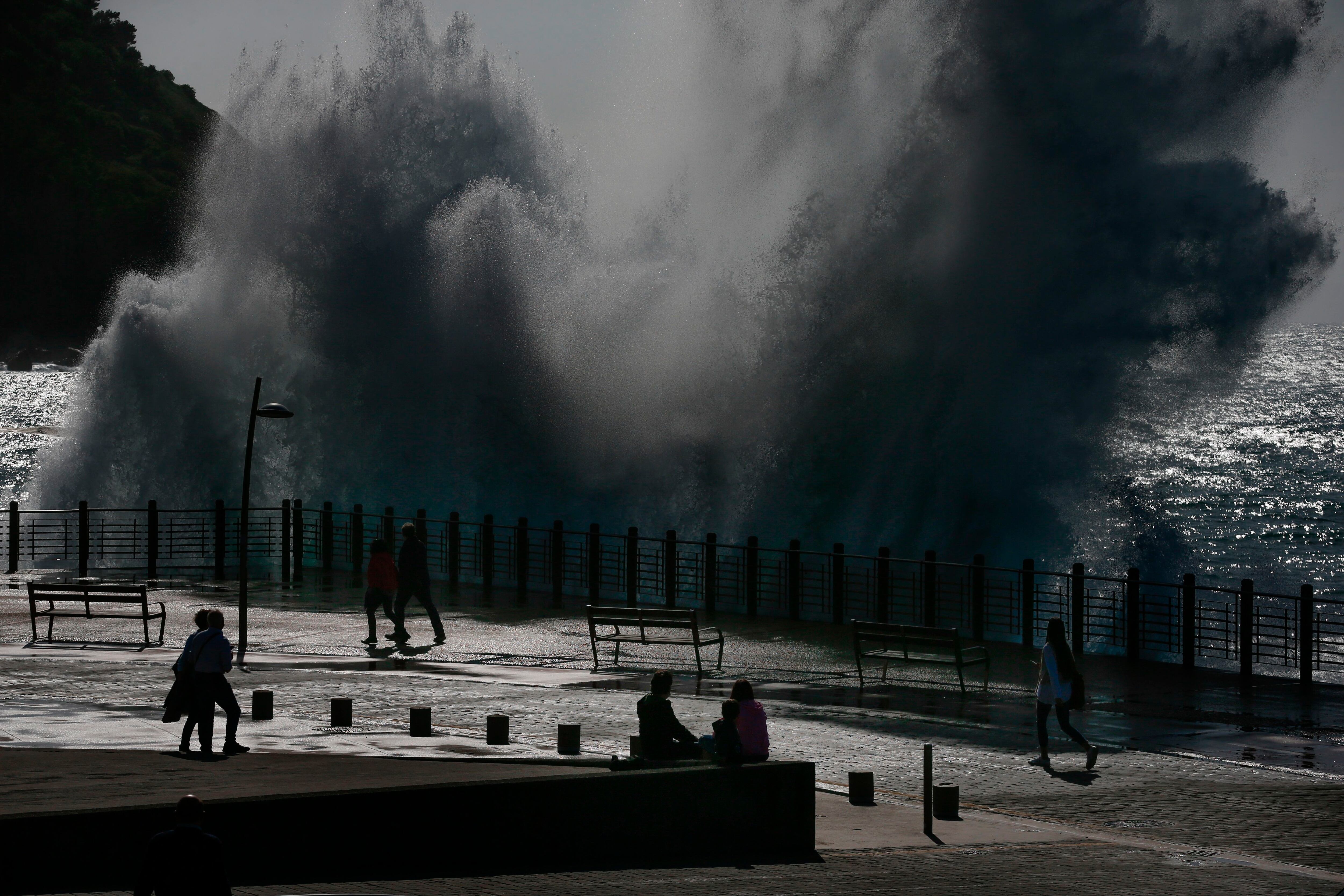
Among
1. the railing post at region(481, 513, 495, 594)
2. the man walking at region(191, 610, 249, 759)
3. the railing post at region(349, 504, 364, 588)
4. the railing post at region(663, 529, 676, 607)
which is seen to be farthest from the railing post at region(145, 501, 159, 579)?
the man walking at region(191, 610, 249, 759)

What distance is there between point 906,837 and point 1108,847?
1.32 meters

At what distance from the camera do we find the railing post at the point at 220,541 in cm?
2897

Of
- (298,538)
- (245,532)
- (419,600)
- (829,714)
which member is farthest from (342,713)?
(298,538)

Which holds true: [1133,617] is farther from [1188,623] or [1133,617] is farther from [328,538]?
[328,538]

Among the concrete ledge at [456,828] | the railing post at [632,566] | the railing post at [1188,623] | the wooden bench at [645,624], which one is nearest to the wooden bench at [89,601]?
the wooden bench at [645,624]

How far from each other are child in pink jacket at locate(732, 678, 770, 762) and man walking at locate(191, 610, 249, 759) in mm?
4196

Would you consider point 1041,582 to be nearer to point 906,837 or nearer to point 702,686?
point 702,686

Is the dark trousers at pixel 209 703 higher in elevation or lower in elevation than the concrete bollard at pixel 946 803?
higher

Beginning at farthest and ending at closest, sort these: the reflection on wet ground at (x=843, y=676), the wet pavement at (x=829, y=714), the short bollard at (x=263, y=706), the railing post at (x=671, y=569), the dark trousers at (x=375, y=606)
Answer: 1. the railing post at (x=671, y=569)
2. the dark trousers at (x=375, y=606)
3. the reflection on wet ground at (x=843, y=676)
4. the short bollard at (x=263, y=706)
5. the wet pavement at (x=829, y=714)

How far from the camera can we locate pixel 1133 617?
20.5m

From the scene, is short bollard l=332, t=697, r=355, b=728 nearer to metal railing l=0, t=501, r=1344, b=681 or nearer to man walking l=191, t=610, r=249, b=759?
man walking l=191, t=610, r=249, b=759

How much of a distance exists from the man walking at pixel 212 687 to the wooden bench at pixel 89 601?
23.3 feet

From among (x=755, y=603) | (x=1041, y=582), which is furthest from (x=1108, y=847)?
(x=1041, y=582)

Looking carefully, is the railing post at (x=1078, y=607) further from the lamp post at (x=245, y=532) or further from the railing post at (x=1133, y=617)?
the lamp post at (x=245, y=532)
